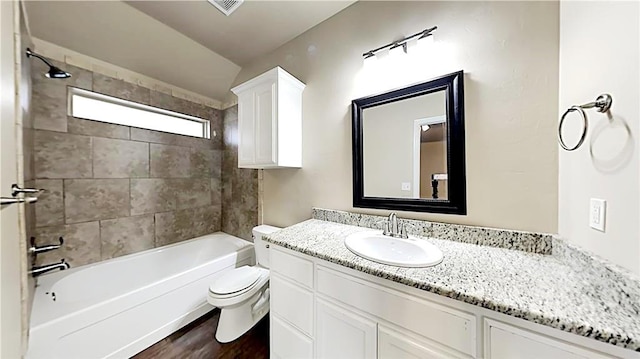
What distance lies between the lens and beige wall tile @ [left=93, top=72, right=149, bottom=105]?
203 centimetres

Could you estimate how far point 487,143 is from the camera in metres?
1.18

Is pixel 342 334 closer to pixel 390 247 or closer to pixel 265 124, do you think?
pixel 390 247

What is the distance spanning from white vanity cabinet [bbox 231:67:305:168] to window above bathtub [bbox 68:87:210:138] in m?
Answer: 1.13

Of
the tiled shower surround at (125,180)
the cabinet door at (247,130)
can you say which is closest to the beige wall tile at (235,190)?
the tiled shower surround at (125,180)

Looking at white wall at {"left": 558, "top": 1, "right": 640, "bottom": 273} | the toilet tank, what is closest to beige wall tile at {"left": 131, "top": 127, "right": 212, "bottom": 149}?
the toilet tank

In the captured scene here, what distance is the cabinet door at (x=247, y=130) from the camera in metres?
2.00

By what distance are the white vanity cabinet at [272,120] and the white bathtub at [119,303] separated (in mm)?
1183

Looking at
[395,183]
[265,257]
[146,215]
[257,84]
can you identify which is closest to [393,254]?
[395,183]

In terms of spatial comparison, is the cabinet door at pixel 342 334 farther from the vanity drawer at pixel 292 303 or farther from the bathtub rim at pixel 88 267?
the bathtub rim at pixel 88 267

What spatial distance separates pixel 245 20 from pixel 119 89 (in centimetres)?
151

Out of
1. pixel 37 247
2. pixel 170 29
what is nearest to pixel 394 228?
pixel 170 29

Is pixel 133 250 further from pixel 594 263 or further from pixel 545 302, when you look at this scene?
pixel 594 263

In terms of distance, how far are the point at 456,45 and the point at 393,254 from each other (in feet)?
4.38

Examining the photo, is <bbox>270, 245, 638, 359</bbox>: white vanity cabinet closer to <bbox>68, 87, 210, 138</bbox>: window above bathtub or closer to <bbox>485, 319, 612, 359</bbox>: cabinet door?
<bbox>485, 319, 612, 359</bbox>: cabinet door
